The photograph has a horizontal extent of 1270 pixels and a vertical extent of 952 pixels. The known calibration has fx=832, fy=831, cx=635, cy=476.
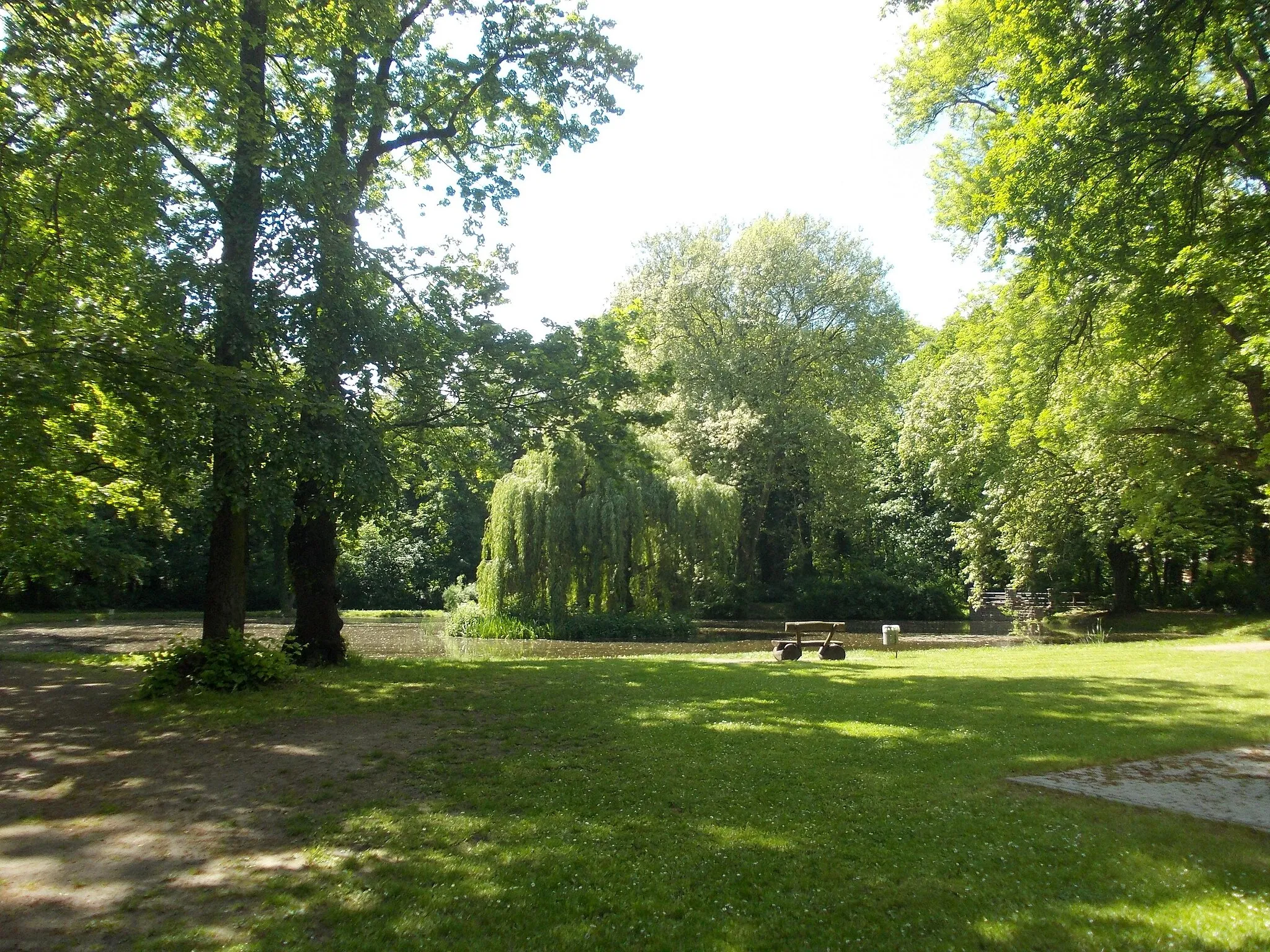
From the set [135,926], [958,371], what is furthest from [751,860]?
[958,371]

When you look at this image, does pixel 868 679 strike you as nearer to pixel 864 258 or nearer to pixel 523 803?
pixel 523 803

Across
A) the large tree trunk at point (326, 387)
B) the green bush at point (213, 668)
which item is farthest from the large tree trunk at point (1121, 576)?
the green bush at point (213, 668)

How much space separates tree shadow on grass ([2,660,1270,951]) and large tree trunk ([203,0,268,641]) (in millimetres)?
2586

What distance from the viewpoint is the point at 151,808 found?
19.7 ft

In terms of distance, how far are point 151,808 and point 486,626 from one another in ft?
60.6

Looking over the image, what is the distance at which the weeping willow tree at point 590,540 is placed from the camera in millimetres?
24078

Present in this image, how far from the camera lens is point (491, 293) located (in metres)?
14.1

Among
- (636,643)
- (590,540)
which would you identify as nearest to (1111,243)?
(636,643)

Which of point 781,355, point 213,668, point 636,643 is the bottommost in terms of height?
point 636,643

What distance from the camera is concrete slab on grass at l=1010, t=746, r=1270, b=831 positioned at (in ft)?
18.5

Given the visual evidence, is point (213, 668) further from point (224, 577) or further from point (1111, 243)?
point (1111, 243)

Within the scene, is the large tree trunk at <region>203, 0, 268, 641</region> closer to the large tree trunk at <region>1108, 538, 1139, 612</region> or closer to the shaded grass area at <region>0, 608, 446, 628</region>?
the shaded grass area at <region>0, 608, 446, 628</region>

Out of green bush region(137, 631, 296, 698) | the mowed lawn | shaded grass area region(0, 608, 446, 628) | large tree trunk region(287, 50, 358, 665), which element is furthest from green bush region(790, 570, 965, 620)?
green bush region(137, 631, 296, 698)

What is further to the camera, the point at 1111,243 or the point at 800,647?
the point at 800,647
